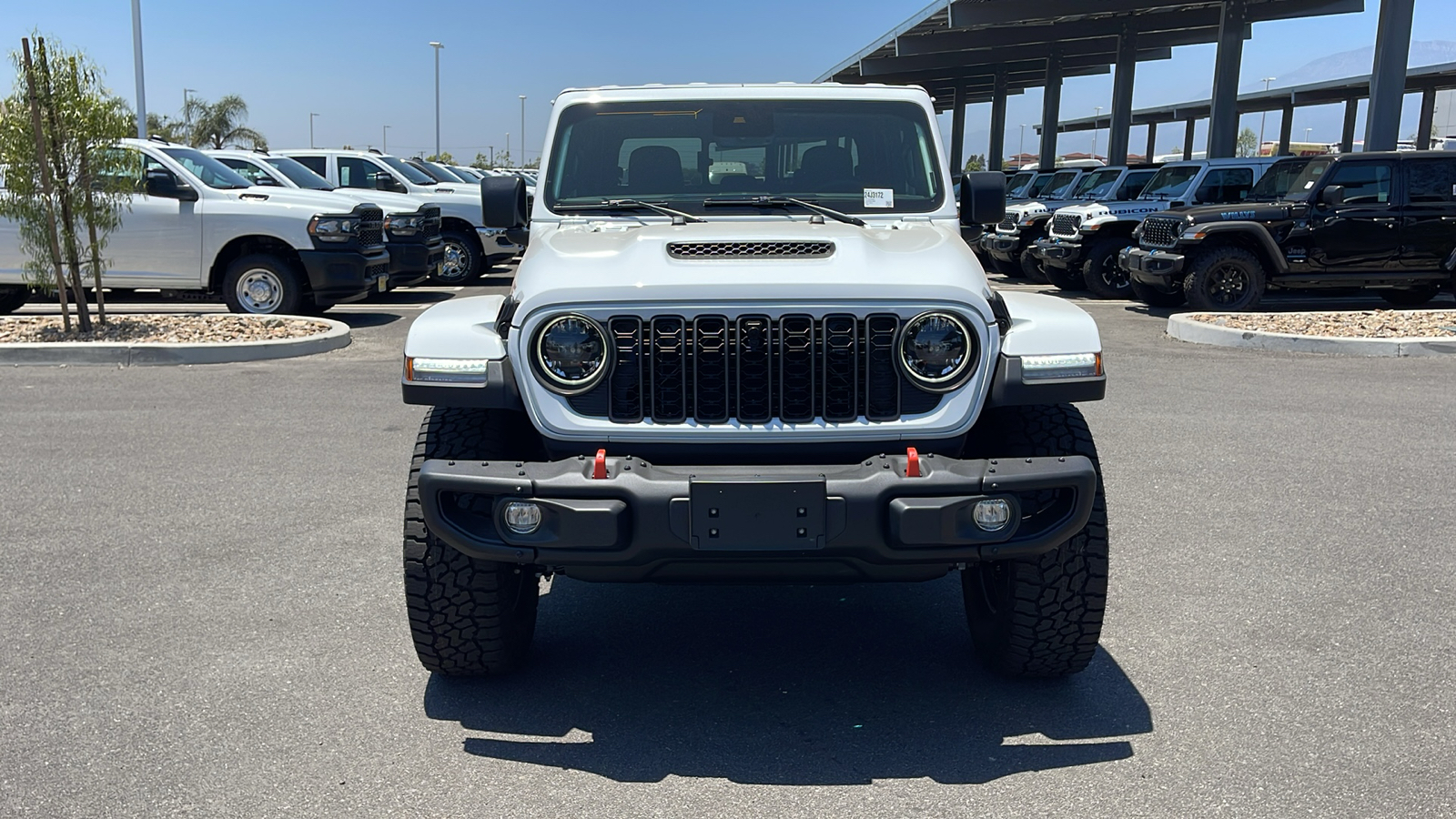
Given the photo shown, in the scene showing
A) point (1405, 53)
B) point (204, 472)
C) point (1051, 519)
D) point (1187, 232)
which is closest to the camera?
point (1051, 519)

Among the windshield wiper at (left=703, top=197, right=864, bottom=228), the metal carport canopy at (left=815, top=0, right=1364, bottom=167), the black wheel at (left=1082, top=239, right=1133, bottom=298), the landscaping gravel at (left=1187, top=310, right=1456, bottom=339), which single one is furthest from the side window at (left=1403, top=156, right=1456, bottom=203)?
the metal carport canopy at (left=815, top=0, right=1364, bottom=167)

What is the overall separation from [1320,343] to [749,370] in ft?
32.1

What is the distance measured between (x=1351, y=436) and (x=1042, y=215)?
11876 mm

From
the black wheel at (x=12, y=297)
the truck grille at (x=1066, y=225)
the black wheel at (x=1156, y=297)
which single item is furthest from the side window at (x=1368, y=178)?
the black wheel at (x=12, y=297)

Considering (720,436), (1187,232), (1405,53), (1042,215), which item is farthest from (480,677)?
(1405,53)

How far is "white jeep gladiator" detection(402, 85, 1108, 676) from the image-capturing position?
131 inches

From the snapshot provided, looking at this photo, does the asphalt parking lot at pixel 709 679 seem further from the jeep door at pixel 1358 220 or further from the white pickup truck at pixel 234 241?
the jeep door at pixel 1358 220

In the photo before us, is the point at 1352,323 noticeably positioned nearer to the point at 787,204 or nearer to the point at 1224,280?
the point at 1224,280

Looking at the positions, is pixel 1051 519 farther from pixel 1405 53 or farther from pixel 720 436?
pixel 1405 53

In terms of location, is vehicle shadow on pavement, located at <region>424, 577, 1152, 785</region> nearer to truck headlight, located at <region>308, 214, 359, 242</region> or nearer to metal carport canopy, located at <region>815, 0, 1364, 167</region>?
truck headlight, located at <region>308, 214, 359, 242</region>

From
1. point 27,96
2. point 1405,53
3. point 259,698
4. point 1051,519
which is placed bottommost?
point 259,698

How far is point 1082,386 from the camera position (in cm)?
369

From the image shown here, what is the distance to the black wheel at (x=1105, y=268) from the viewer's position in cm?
1691

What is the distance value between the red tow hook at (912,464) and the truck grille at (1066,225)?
14488 mm
